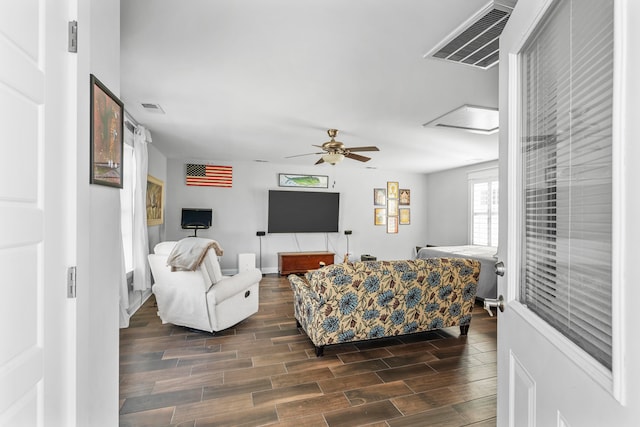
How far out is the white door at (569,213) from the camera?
53 cm

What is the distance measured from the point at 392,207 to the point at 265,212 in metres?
3.24

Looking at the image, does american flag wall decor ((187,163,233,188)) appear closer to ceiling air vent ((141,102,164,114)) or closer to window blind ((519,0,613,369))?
ceiling air vent ((141,102,164,114))

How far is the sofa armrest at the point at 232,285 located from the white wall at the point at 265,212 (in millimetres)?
3058

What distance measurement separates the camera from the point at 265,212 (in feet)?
22.9

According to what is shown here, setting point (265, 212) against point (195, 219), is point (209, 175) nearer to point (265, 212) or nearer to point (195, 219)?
point (195, 219)

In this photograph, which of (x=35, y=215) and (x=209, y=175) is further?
(x=209, y=175)

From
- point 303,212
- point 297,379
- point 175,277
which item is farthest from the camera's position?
point 303,212

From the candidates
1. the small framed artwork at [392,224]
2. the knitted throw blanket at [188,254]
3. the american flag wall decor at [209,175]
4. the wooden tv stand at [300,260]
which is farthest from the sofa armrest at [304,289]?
the small framed artwork at [392,224]

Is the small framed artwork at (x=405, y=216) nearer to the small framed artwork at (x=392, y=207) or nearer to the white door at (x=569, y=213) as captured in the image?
the small framed artwork at (x=392, y=207)

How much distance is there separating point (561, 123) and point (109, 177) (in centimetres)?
163

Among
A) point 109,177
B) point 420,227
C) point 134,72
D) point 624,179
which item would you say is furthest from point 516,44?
point 420,227

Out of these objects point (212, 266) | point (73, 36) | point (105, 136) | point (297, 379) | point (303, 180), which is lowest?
point (297, 379)

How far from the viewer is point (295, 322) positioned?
3.79 meters

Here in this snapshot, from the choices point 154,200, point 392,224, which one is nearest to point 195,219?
point 154,200
